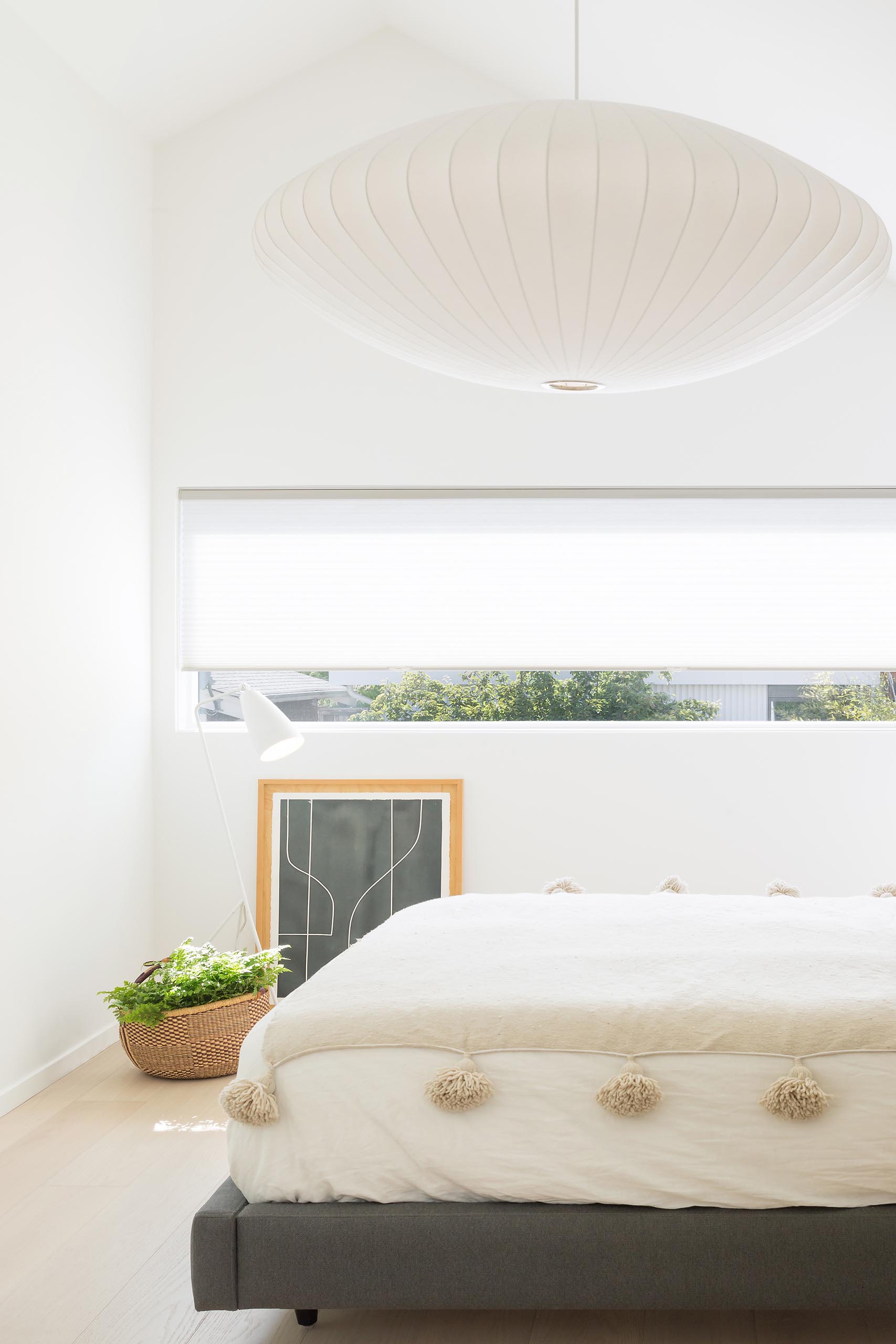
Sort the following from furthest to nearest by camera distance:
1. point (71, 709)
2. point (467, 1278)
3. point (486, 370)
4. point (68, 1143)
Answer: point (71, 709)
point (68, 1143)
point (486, 370)
point (467, 1278)

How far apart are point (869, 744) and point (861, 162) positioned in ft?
6.55

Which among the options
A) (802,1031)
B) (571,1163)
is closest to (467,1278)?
(571,1163)

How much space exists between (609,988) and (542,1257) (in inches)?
18.2

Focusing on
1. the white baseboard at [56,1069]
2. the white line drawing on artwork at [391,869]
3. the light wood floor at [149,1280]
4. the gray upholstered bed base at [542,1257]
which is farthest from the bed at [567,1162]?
the white line drawing on artwork at [391,869]

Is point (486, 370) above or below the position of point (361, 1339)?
above

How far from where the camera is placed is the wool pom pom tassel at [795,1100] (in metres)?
1.80

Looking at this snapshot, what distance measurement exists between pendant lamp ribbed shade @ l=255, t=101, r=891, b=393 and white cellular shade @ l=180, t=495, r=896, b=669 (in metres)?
2.51

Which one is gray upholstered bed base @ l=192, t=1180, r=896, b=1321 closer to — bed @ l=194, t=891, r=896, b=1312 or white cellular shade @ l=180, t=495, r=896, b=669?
bed @ l=194, t=891, r=896, b=1312

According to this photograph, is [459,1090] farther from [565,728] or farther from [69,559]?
[565,728]

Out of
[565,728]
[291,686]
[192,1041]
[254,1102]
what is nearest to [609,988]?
[254,1102]

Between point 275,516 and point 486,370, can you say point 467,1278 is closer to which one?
point 486,370

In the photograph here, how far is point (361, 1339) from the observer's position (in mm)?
2006

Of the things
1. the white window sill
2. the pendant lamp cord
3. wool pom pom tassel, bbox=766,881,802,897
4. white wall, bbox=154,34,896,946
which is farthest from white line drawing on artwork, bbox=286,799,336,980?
the pendant lamp cord

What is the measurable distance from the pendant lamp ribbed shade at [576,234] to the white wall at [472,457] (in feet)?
8.18
